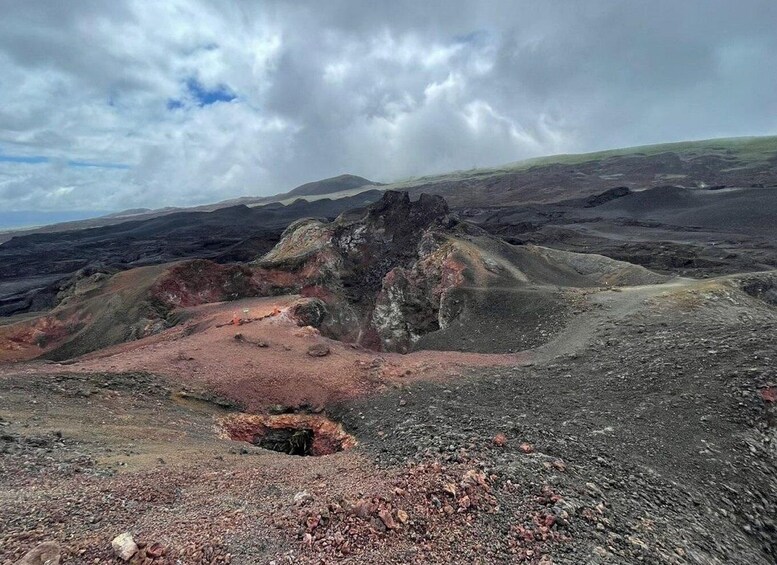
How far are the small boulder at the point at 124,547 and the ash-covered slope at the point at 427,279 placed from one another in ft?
53.2

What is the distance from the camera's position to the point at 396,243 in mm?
38281

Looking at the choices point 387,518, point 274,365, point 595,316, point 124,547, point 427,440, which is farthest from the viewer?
point 595,316

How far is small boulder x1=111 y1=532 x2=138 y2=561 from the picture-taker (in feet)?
19.2

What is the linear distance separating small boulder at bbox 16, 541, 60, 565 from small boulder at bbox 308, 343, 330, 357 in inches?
453

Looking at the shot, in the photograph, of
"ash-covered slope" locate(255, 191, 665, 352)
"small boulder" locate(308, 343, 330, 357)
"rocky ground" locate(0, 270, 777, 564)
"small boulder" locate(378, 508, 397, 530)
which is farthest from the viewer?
"ash-covered slope" locate(255, 191, 665, 352)

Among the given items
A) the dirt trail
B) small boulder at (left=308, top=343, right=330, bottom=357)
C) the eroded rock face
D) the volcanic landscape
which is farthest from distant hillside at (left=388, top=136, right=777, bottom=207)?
small boulder at (left=308, top=343, right=330, bottom=357)

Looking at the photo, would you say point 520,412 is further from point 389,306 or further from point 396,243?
point 396,243

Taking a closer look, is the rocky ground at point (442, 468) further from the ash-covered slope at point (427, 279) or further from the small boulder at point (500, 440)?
the ash-covered slope at point (427, 279)

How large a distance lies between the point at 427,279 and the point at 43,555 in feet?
80.9

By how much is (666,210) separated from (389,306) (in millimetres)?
54925

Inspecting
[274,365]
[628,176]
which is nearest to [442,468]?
[274,365]

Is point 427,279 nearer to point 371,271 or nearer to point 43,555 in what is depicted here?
point 371,271

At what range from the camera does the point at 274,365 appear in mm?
16234

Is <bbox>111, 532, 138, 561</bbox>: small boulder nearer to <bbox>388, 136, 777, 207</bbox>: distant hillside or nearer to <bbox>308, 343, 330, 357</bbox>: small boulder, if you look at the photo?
<bbox>308, 343, 330, 357</bbox>: small boulder
